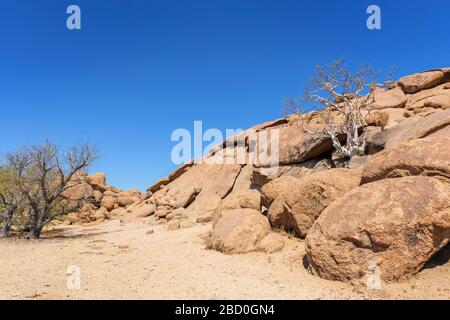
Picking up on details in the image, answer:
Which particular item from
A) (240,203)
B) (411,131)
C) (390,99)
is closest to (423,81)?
(390,99)

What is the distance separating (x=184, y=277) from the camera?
7887 millimetres

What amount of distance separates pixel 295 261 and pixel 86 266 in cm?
560

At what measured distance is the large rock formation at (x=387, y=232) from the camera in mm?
6383

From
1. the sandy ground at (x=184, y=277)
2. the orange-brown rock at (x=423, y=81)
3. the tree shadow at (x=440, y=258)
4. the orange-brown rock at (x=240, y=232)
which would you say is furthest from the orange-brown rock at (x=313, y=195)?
the orange-brown rock at (x=423, y=81)

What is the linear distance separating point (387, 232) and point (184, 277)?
14.2 ft

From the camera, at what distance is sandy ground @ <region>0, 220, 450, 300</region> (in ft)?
20.8

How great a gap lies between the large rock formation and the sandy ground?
1.02ft

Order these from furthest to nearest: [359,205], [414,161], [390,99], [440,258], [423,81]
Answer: [423,81] → [390,99] → [414,161] → [359,205] → [440,258]

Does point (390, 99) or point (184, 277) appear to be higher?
point (390, 99)

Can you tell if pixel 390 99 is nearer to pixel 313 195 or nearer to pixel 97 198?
pixel 313 195

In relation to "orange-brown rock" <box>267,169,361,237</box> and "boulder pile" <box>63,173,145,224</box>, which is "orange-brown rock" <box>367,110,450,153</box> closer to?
"orange-brown rock" <box>267,169,361,237</box>

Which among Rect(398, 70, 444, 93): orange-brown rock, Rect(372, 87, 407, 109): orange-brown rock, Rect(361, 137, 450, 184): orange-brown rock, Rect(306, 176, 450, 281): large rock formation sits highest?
Rect(398, 70, 444, 93): orange-brown rock

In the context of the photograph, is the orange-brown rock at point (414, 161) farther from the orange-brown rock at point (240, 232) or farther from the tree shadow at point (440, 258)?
the orange-brown rock at point (240, 232)

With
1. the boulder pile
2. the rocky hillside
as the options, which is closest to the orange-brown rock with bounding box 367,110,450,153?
the rocky hillside
